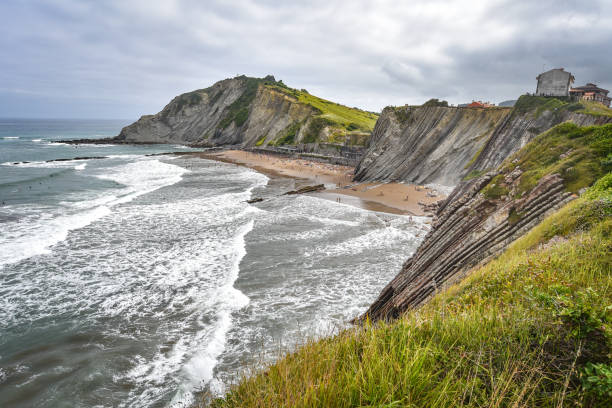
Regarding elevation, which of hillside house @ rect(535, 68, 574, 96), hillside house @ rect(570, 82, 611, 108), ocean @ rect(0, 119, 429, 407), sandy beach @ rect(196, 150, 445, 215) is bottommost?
ocean @ rect(0, 119, 429, 407)

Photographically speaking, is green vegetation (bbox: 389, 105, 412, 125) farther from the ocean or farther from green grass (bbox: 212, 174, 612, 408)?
green grass (bbox: 212, 174, 612, 408)

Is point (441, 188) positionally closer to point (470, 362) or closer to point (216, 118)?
point (470, 362)

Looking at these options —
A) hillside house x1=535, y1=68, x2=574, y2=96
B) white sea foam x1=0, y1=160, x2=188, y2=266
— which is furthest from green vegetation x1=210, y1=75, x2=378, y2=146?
white sea foam x1=0, y1=160, x2=188, y2=266

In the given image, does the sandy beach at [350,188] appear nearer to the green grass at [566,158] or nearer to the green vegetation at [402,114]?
the green vegetation at [402,114]

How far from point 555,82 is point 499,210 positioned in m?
44.0

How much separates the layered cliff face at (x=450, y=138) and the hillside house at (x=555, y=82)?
5890 millimetres

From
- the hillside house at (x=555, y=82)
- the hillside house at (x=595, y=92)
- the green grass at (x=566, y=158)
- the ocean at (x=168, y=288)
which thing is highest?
the hillside house at (x=595, y=92)

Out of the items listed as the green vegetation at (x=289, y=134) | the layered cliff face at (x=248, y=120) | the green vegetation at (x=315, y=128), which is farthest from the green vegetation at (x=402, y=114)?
the green vegetation at (x=289, y=134)

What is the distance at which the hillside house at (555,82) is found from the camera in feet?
134

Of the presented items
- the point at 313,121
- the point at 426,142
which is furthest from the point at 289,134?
the point at 426,142

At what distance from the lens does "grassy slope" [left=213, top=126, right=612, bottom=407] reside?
337cm

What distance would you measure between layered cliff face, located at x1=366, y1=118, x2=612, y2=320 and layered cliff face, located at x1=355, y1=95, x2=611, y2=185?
17.7m

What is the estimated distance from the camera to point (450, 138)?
44.8 m

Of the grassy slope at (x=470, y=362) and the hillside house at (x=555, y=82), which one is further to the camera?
the hillside house at (x=555, y=82)
